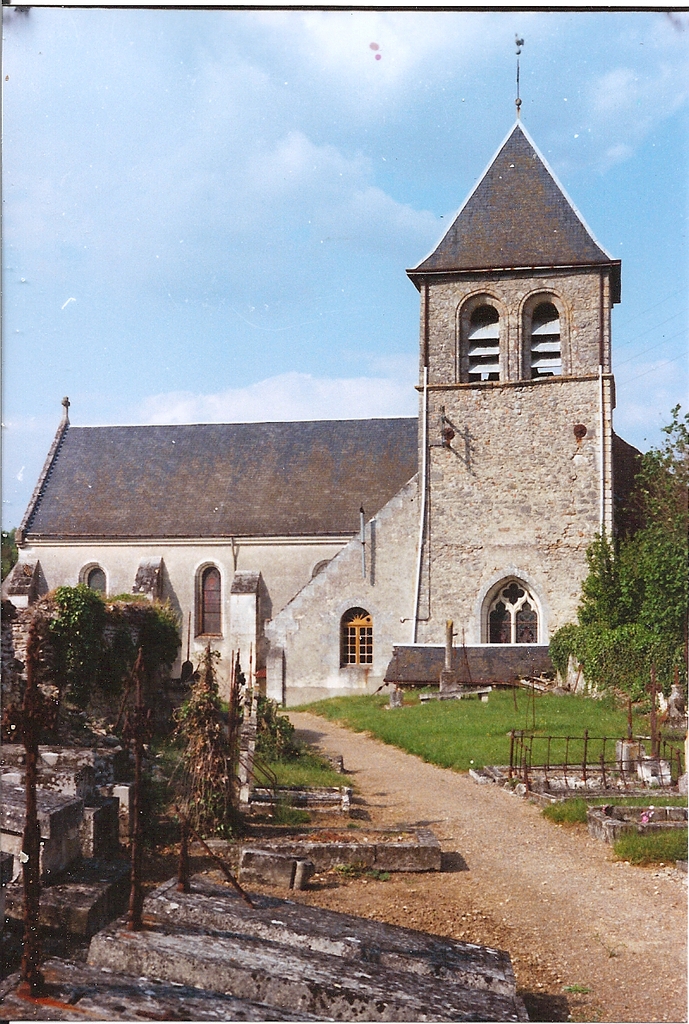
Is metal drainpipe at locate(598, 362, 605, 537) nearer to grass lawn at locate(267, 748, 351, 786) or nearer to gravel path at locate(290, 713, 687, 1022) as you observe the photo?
grass lawn at locate(267, 748, 351, 786)

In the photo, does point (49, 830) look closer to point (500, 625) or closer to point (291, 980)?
point (291, 980)

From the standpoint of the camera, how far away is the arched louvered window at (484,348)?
23.0 m

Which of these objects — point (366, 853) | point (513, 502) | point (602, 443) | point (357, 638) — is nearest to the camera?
point (366, 853)

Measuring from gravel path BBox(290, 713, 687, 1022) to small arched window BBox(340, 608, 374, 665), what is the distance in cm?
1180

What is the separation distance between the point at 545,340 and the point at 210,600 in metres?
11.7

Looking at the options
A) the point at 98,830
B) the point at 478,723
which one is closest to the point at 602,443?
the point at 478,723

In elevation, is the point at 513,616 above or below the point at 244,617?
above

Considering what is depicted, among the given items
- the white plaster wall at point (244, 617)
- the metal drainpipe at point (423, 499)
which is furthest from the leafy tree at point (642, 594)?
the white plaster wall at point (244, 617)

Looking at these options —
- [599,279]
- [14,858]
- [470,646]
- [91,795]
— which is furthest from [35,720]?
[599,279]

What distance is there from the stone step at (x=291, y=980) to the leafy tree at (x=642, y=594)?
10.9 meters

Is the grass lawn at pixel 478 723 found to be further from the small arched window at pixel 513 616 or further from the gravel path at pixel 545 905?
the small arched window at pixel 513 616

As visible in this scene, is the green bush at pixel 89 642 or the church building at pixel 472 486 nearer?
the green bush at pixel 89 642

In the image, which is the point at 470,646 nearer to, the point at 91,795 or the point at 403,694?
the point at 403,694

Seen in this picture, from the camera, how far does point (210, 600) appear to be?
81.9ft
